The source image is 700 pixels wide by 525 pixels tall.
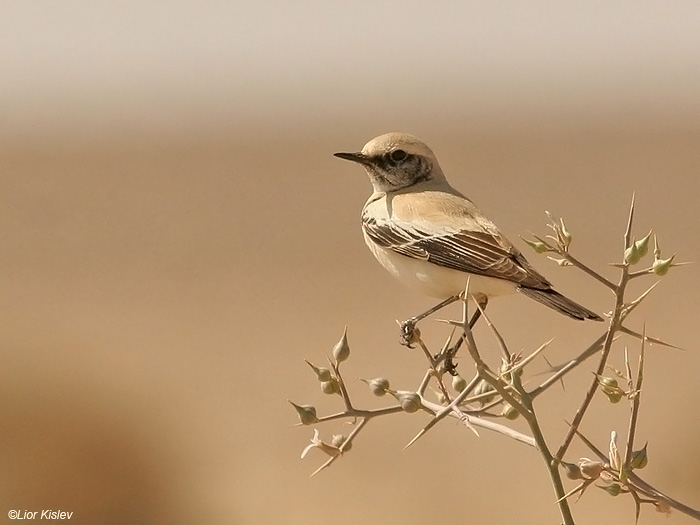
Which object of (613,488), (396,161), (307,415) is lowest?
(613,488)

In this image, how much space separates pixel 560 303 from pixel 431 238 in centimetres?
84

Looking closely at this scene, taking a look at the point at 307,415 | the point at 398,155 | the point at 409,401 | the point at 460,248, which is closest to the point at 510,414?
the point at 409,401

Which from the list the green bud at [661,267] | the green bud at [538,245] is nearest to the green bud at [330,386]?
the green bud at [538,245]

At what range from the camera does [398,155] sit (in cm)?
536

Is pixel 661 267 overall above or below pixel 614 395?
above

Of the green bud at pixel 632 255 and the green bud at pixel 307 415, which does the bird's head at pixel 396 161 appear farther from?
the green bud at pixel 632 255

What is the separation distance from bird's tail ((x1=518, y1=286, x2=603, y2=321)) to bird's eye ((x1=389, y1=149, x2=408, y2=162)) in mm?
1316

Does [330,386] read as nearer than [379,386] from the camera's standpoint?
No

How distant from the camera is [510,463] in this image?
1216 centimetres

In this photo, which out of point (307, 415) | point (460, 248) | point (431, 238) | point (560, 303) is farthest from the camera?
point (431, 238)

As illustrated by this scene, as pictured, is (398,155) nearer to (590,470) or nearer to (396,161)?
(396,161)

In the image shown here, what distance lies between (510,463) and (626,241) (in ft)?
33.1

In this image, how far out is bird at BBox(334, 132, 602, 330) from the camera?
4320 millimetres

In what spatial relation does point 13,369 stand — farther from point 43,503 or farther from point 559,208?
point 559,208
